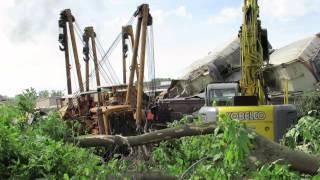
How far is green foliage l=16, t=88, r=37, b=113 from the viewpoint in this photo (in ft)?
21.0

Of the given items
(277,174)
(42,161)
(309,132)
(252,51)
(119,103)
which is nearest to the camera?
(277,174)

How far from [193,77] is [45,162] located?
19891 millimetres

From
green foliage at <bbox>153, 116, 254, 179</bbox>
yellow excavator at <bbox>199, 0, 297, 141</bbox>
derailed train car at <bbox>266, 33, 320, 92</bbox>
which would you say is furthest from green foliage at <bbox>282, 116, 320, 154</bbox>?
derailed train car at <bbox>266, 33, 320, 92</bbox>

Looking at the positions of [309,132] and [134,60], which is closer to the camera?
[309,132]

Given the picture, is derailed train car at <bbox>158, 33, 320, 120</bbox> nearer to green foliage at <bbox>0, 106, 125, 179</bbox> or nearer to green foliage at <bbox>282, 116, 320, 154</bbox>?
green foliage at <bbox>282, 116, 320, 154</bbox>

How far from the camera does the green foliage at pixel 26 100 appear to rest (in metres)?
6.39

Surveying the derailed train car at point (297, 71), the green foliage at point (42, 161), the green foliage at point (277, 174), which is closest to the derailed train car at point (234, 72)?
the derailed train car at point (297, 71)

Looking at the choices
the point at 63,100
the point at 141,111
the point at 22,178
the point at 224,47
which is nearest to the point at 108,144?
the point at 22,178

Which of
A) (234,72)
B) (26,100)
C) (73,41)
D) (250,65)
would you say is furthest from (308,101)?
(26,100)

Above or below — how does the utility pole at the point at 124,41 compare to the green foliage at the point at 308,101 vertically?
above

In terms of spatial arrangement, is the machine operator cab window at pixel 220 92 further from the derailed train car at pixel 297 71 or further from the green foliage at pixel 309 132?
the derailed train car at pixel 297 71

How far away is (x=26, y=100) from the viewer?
21.0 feet

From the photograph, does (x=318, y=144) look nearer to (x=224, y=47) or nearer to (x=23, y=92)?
(x=23, y=92)

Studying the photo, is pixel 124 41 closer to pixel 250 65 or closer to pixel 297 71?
pixel 297 71
